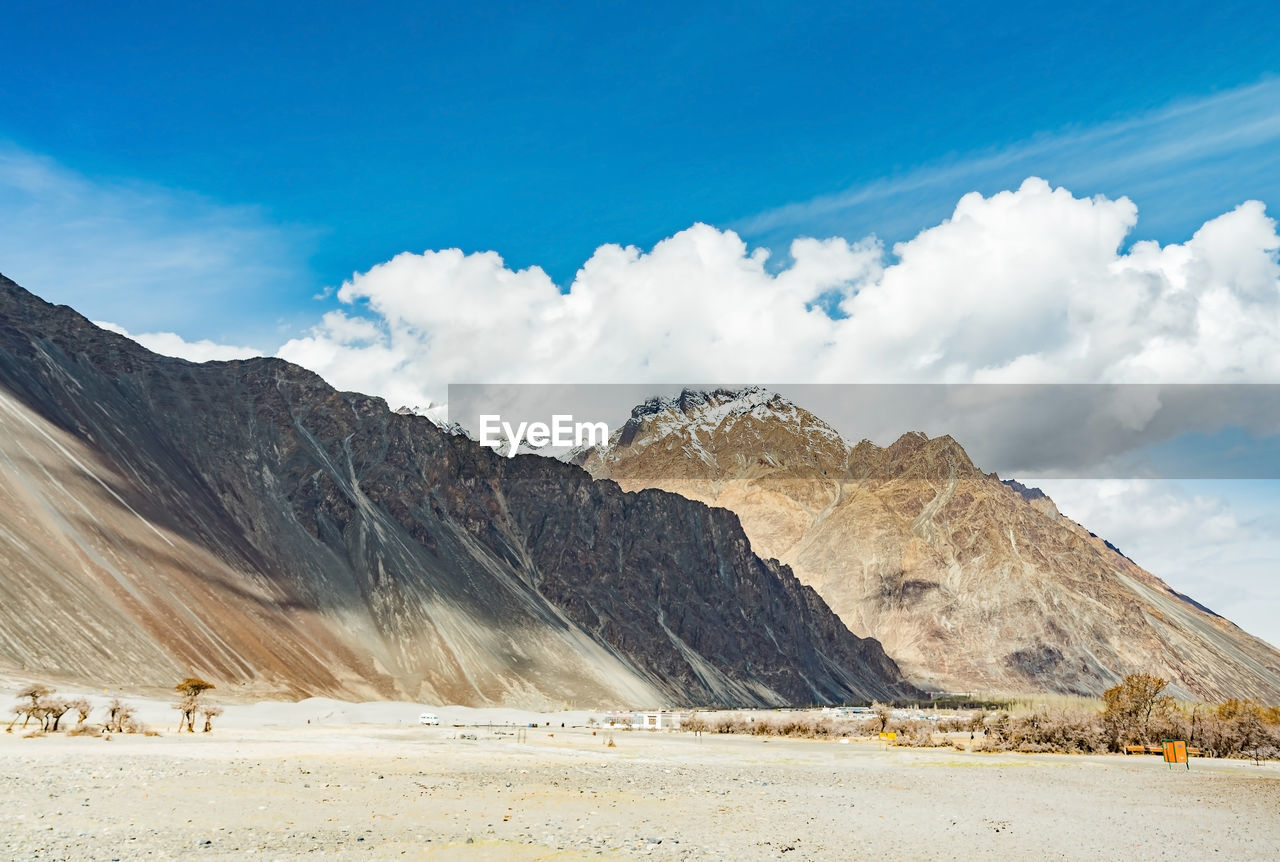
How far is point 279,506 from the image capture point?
12575cm

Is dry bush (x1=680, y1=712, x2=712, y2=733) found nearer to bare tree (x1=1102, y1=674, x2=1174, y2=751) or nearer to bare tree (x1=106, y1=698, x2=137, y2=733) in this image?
bare tree (x1=1102, y1=674, x2=1174, y2=751)

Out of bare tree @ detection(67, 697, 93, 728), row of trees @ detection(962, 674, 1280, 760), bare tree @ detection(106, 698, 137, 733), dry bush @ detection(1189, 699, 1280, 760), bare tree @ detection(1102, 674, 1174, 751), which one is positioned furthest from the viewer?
bare tree @ detection(1102, 674, 1174, 751)

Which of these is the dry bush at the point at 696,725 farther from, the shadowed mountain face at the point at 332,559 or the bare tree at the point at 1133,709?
the shadowed mountain face at the point at 332,559

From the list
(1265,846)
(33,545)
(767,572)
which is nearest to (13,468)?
(33,545)

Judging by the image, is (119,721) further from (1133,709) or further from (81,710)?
(1133,709)

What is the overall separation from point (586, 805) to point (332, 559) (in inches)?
4107

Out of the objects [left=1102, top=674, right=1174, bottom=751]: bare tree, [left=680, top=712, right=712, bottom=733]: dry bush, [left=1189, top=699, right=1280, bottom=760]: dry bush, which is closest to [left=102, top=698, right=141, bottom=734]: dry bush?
[left=680, top=712, right=712, bottom=733]: dry bush

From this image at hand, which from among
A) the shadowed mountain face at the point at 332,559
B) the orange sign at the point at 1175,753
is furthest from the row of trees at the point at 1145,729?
the shadowed mountain face at the point at 332,559

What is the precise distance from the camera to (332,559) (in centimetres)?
12138

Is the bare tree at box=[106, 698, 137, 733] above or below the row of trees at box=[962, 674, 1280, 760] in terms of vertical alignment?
below

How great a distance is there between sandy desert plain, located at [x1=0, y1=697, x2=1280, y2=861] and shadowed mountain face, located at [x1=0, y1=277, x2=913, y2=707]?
44184 mm

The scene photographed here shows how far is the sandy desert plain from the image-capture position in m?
16.7

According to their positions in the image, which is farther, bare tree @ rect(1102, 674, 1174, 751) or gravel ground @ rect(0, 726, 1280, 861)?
bare tree @ rect(1102, 674, 1174, 751)

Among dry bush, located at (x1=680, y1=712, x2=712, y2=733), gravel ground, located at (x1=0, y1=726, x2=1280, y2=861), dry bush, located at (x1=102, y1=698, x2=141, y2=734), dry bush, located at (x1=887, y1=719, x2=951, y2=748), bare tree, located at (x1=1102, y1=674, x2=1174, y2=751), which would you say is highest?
bare tree, located at (x1=1102, y1=674, x2=1174, y2=751)
